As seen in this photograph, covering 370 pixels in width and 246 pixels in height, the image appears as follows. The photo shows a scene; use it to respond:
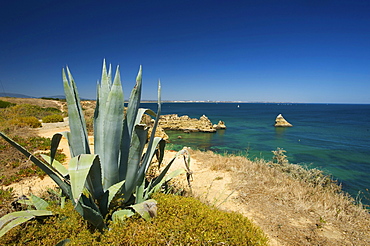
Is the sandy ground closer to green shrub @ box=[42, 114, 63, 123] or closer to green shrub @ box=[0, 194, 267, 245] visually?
green shrub @ box=[0, 194, 267, 245]

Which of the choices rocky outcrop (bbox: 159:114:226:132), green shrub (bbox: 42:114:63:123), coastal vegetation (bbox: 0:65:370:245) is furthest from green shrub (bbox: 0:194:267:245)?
rocky outcrop (bbox: 159:114:226:132)

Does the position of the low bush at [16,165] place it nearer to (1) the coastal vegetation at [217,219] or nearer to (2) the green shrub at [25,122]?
(1) the coastal vegetation at [217,219]

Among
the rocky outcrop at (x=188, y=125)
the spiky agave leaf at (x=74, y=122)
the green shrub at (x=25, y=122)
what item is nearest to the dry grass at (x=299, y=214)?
the spiky agave leaf at (x=74, y=122)

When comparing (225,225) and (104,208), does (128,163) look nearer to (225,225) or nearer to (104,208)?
(104,208)

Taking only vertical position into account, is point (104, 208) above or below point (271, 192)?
above

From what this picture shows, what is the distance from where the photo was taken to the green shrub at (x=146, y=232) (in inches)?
69.2

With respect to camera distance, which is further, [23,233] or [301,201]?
[301,201]

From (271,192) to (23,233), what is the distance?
4365 mm

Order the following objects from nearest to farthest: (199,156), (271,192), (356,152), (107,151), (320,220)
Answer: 1. (107,151)
2. (320,220)
3. (271,192)
4. (199,156)
5. (356,152)

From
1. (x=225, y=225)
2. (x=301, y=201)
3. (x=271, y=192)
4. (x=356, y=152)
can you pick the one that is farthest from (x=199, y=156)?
(x=356, y=152)

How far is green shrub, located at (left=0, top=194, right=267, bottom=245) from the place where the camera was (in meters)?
1.76

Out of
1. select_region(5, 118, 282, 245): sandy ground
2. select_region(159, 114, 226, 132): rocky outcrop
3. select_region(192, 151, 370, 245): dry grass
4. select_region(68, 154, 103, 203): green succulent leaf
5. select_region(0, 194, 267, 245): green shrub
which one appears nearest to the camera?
select_region(68, 154, 103, 203): green succulent leaf

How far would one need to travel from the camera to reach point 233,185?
15.5ft

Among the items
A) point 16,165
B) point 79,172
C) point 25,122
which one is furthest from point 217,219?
point 25,122
